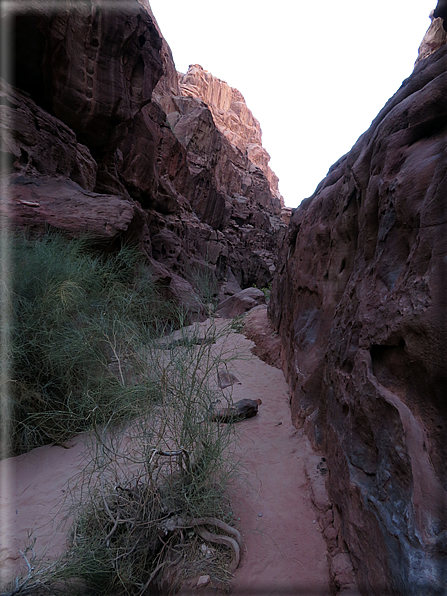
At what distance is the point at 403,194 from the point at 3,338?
3.87 metres

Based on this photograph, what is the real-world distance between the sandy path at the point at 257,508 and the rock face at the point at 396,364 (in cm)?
31

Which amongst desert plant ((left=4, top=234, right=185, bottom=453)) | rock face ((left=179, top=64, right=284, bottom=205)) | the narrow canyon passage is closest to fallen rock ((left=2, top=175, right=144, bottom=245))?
desert plant ((left=4, top=234, right=185, bottom=453))

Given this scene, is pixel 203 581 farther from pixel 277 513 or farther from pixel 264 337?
pixel 264 337

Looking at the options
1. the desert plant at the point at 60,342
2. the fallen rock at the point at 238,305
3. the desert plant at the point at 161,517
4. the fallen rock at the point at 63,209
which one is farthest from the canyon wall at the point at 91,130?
the fallen rock at the point at 238,305

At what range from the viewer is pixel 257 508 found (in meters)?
2.64

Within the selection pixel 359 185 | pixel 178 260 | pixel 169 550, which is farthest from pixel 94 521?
pixel 178 260

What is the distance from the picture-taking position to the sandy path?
6.84 feet

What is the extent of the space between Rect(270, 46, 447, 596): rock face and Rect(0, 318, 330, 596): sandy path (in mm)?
314

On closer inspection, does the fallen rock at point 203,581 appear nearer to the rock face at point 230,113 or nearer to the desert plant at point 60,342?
the desert plant at point 60,342

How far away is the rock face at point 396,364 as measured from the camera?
4.79 ft

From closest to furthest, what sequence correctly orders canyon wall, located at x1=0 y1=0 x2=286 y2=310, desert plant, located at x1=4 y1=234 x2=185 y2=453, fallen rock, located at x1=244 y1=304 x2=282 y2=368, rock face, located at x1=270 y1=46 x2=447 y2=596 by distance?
rock face, located at x1=270 y1=46 x2=447 y2=596 < desert plant, located at x1=4 y1=234 x2=185 y2=453 < canyon wall, located at x1=0 y1=0 x2=286 y2=310 < fallen rock, located at x1=244 y1=304 x2=282 y2=368

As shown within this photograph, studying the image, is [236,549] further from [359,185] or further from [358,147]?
[358,147]

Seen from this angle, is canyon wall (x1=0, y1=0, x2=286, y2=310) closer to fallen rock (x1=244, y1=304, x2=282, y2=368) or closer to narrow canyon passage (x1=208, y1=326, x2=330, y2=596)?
fallen rock (x1=244, y1=304, x2=282, y2=368)

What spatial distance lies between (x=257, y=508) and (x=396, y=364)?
67.8 inches
